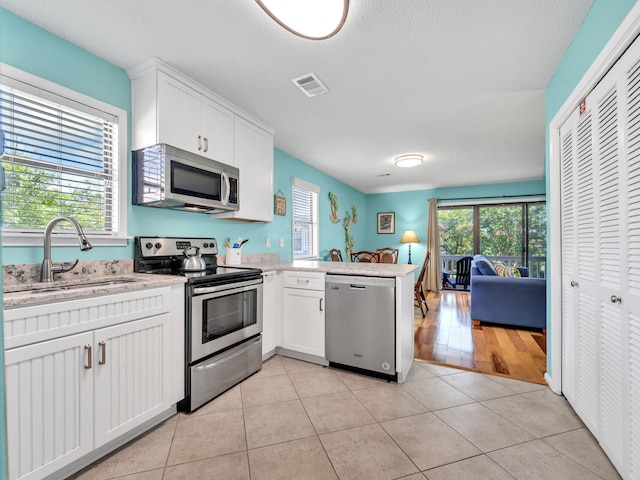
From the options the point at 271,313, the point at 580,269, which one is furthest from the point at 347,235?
the point at 580,269

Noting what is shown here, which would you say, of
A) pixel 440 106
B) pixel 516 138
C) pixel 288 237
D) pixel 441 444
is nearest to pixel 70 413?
pixel 441 444

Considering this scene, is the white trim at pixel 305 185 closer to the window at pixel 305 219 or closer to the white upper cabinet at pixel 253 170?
the window at pixel 305 219

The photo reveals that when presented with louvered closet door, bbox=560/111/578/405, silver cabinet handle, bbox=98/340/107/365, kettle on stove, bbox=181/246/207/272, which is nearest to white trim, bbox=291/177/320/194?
kettle on stove, bbox=181/246/207/272

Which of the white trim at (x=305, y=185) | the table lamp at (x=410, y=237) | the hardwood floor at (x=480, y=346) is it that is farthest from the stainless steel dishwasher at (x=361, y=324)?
the table lamp at (x=410, y=237)

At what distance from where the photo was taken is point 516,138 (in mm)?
3617

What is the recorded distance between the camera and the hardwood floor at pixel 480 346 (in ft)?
8.72

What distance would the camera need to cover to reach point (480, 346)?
3.20 m

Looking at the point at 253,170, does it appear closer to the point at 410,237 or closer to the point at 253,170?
the point at 253,170

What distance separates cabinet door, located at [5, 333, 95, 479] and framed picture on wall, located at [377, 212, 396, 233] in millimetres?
6565

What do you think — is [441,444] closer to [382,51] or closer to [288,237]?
[382,51]

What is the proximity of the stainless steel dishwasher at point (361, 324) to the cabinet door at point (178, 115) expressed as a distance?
1541 mm

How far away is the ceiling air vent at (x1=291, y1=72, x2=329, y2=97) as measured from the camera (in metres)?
2.29

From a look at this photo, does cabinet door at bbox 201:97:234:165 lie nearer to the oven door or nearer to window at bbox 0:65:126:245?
window at bbox 0:65:126:245

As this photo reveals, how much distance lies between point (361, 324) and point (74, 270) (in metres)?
1.99
